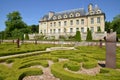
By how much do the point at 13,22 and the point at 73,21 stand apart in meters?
29.6

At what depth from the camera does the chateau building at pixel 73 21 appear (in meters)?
45.0

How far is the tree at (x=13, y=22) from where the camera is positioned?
6431 centimetres

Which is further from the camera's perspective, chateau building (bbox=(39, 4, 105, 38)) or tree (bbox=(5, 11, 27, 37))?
tree (bbox=(5, 11, 27, 37))

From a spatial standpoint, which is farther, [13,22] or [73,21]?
[13,22]

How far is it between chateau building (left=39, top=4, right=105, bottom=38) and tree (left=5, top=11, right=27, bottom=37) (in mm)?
12603

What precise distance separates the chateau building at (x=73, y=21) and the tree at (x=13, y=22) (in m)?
12.6

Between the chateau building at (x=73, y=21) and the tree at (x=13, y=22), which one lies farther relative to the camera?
the tree at (x=13, y=22)

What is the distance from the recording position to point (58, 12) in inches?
2254

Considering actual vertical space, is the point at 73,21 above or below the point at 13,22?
below

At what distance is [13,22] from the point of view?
6400 centimetres

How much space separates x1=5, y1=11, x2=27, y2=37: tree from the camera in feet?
211

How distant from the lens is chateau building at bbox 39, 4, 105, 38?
4500cm

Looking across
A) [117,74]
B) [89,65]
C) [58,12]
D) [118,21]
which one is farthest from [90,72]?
[118,21]

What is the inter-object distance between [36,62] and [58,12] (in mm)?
49618
